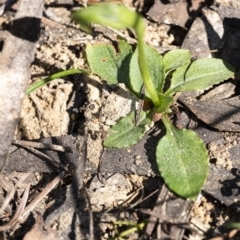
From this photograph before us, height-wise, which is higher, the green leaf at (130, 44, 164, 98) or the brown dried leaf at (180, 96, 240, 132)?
the green leaf at (130, 44, 164, 98)

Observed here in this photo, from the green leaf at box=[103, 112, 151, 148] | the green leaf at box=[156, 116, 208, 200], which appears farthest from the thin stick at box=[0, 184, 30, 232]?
the green leaf at box=[156, 116, 208, 200]

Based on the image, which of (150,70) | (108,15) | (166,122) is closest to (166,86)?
(150,70)

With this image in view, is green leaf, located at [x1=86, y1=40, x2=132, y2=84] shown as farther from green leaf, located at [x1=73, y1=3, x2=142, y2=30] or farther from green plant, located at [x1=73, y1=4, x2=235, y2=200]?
green leaf, located at [x1=73, y1=3, x2=142, y2=30]

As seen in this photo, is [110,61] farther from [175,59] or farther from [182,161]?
[182,161]

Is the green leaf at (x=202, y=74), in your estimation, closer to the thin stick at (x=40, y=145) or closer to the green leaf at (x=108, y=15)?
the thin stick at (x=40, y=145)

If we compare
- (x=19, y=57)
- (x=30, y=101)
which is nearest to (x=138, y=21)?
(x=19, y=57)

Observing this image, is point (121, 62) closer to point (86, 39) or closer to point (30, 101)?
point (86, 39)
